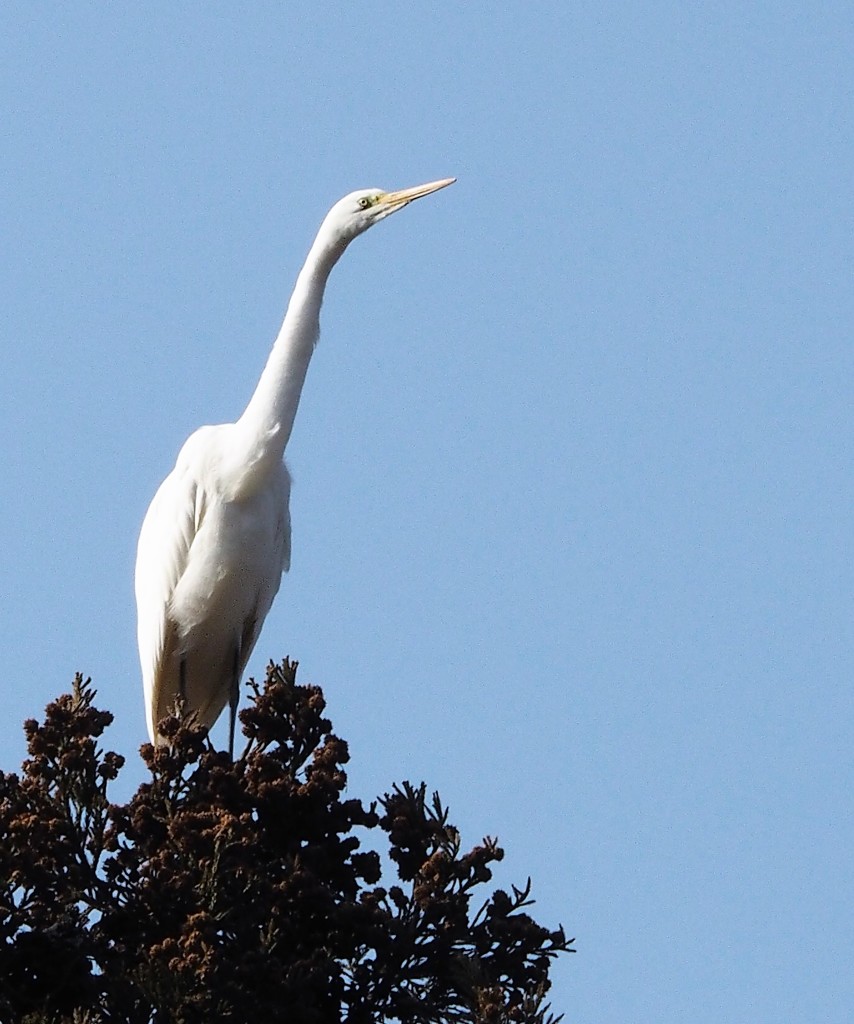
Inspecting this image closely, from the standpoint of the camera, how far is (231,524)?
10.0m

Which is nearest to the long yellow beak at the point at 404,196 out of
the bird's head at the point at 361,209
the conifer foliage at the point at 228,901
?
the bird's head at the point at 361,209

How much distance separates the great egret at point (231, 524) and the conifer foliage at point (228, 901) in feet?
11.3

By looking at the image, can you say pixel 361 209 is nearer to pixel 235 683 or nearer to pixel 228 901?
pixel 235 683

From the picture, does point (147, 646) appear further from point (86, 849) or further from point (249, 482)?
point (86, 849)

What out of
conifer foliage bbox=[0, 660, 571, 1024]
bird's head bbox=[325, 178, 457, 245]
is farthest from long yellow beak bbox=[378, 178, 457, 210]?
conifer foliage bbox=[0, 660, 571, 1024]

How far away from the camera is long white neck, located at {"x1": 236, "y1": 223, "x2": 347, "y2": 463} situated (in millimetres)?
9859

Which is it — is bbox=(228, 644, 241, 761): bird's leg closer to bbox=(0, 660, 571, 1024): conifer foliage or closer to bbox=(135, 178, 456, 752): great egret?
bbox=(135, 178, 456, 752): great egret

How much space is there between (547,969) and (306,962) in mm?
754

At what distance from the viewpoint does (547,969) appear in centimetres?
600

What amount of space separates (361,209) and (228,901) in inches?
195

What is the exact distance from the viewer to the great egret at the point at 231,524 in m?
9.92

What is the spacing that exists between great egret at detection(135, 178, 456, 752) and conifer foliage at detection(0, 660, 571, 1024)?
3458 millimetres

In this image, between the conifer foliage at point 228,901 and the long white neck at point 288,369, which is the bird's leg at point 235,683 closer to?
the long white neck at point 288,369

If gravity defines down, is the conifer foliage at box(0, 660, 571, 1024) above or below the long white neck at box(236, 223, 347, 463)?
below
